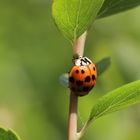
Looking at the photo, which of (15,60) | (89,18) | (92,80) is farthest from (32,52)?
(89,18)

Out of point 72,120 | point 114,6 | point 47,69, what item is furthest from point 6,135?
point 47,69

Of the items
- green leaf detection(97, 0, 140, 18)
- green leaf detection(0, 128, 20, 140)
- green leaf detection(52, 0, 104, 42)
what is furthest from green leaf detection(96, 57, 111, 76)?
green leaf detection(0, 128, 20, 140)

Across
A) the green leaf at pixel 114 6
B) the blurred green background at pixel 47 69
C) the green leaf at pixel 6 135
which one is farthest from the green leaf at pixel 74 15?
the blurred green background at pixel 47 69

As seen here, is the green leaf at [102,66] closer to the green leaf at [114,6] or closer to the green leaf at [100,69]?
the green leaf at [100,69]

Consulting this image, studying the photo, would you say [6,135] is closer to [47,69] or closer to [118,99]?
[118,99]

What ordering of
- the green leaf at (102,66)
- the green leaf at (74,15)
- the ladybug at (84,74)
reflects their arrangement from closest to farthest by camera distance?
the green leaf at (74,15) < the ladybug at (84,74) < the green leaf at (102,66)

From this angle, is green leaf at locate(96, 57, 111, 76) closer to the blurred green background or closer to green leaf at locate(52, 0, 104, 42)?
green leaf at locate(52, 0, 104, 42)
